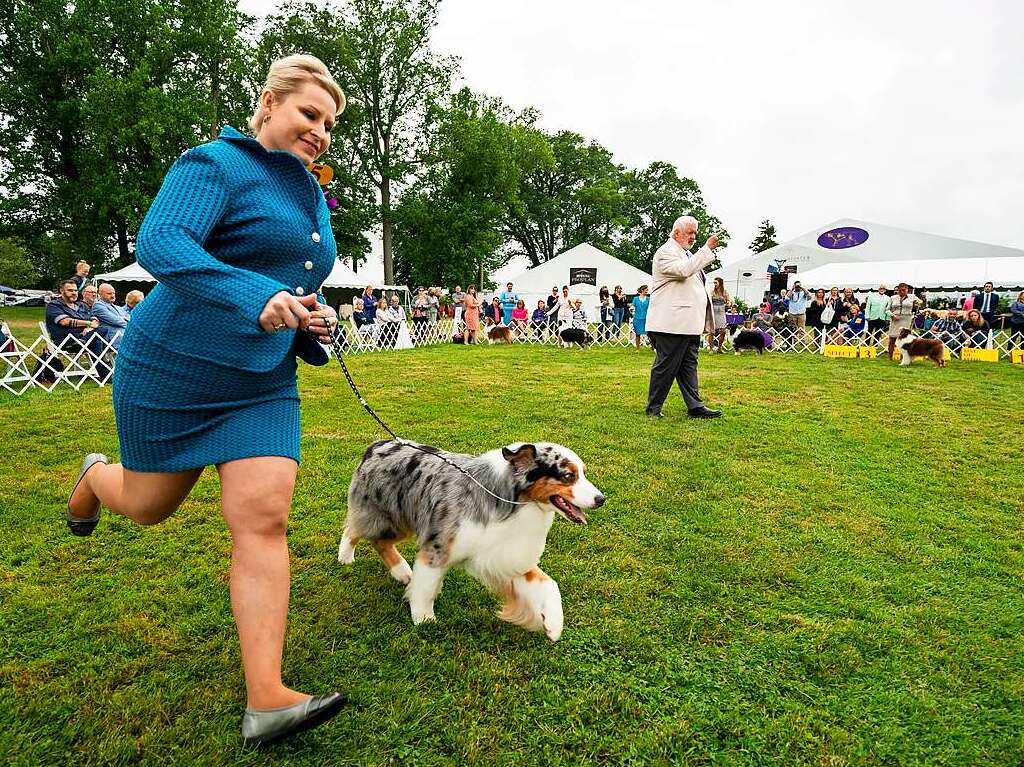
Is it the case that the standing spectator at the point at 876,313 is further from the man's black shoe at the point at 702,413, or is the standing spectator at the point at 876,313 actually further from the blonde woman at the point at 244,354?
the blonde woman at the point at 244,354

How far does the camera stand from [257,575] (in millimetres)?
1821

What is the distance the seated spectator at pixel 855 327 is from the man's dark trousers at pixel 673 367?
1239cm

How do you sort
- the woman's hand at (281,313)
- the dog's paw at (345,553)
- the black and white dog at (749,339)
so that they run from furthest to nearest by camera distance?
the black and white dog at (749,339) < the dog's paw at (345,553) < the woman's hand at (281,313)

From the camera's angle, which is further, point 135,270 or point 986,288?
point 135,270

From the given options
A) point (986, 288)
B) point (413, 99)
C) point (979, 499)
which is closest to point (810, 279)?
point (986, 288)

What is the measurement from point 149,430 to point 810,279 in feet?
98.9

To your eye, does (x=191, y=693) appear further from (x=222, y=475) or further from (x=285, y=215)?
(x=285, y=215)

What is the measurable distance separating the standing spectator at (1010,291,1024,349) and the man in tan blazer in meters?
13.1

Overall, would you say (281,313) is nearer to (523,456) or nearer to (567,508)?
(523,456)

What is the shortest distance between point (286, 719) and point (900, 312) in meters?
17.1

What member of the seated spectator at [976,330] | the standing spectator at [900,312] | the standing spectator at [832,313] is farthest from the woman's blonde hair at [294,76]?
the seated spectator at [976,330]

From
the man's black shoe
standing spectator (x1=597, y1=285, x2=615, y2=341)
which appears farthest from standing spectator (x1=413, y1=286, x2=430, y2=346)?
the man's black shoe

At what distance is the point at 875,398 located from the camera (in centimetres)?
884

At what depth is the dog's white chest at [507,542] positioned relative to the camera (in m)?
2.60
